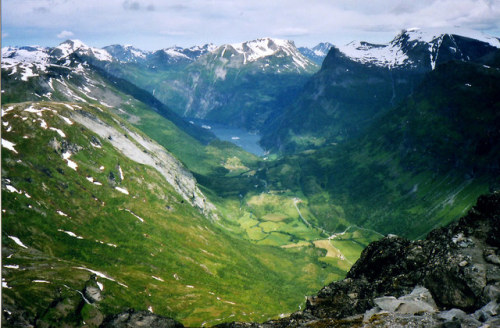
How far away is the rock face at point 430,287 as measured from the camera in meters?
37.0

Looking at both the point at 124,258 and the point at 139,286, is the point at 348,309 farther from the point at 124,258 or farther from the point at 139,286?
the point at 124,258

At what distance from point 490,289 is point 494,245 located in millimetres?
8466

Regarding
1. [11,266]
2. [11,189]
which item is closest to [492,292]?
[11,266]

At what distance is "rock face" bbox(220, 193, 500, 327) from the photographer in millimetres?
36969

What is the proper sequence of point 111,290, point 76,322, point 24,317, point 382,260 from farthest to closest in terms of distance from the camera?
point 111,290, point 76,322, point 24,317, point 382,260

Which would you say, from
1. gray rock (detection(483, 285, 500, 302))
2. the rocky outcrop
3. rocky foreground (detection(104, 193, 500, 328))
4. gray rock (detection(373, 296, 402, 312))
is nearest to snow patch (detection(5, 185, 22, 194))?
the rocky outcrop

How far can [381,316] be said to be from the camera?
39.2 m

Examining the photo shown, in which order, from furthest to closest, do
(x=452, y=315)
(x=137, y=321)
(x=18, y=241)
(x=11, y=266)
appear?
(x=18, y=241) < (x=11, y=266) < (x=137, y=321) < (x=452, y=315)

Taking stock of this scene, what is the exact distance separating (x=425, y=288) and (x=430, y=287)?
556mm

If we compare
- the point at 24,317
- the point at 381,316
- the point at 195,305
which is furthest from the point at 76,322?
the point at 381,316

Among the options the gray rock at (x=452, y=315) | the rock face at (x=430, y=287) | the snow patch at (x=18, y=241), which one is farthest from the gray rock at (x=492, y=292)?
the snow patch at (x=18, y=241)

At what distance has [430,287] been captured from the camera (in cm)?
4275

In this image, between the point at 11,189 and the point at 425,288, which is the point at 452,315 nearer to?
the point at 425,288

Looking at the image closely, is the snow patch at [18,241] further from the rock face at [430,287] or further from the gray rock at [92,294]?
the rock face at [430,287]
